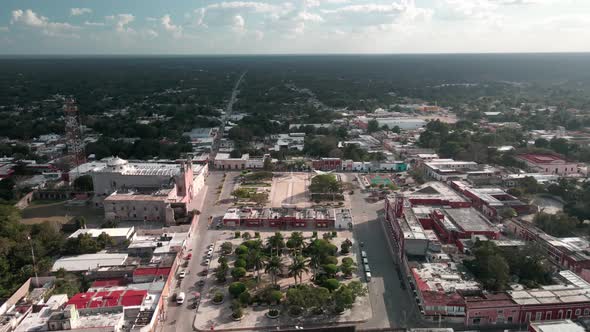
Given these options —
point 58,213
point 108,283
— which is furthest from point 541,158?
point 58,213

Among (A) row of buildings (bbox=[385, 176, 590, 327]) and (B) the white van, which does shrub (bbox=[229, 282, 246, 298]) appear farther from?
(A) row of buildings (bbox=[385, 176, 590, 327])

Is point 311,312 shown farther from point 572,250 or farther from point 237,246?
point 572,250

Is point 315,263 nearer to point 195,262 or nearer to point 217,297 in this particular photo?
point 217,297

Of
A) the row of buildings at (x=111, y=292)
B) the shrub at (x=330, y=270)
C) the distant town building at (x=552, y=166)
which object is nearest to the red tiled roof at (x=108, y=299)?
the row of buildings at (x=111, y=292)

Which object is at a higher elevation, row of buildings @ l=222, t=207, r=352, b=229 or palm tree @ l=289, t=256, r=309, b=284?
palm tree @ l=289, t=256, r=309, b=284

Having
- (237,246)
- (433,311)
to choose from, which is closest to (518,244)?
(433,311)

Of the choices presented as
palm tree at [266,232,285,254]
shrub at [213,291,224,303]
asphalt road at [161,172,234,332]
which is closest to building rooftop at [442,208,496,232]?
palm tree at [266,232,285,254]
